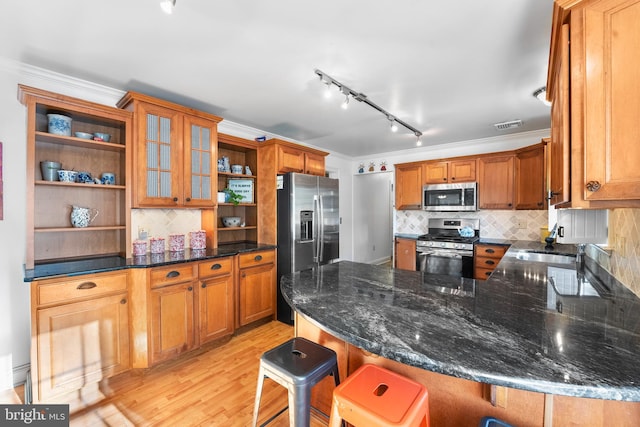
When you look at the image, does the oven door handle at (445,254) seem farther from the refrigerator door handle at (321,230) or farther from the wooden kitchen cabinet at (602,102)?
the wooden kitchen cabinet at (602,102)

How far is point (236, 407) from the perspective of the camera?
188cm

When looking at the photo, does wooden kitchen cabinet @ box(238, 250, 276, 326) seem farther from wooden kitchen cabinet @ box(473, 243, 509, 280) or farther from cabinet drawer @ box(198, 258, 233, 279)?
wooden kitchen cabinet @ box(473, 243, 509, 280)

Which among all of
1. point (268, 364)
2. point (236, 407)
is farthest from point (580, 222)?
point (236, 407)

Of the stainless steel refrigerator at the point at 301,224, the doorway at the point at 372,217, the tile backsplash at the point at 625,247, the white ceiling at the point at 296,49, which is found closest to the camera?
the tile backsplash at the point at 625,247

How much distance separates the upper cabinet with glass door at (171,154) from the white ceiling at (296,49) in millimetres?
186

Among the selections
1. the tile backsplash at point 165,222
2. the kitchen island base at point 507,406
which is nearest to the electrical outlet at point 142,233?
the tile backsplash at point 165,222

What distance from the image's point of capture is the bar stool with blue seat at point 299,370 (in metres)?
1.22

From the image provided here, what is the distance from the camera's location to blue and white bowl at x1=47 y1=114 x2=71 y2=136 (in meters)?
2.10

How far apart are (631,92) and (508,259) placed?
1.88 metres

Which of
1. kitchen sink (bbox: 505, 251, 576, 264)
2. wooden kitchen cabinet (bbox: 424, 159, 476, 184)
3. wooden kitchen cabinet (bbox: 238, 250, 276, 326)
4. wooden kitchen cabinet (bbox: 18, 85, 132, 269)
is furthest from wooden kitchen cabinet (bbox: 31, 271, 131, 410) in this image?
wooden kitchen cabinet (bbox: 424, 159, 476, 184)

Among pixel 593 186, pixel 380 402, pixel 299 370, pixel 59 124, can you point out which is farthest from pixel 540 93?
pixel 59 124

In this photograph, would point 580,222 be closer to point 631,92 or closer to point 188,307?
point 631,92

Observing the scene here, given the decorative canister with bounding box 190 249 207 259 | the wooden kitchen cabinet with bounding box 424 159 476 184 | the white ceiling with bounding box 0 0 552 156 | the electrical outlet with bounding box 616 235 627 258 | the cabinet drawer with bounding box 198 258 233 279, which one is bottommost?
the cabinet drawer with bounding box 198 258 233 279

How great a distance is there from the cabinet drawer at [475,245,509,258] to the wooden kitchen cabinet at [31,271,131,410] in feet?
13.0
